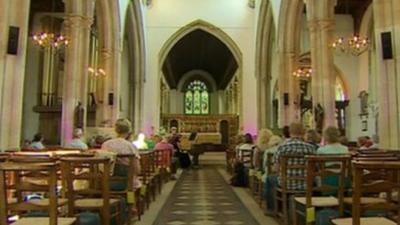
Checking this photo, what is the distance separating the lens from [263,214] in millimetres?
6035

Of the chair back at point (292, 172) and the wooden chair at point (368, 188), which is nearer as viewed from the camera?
the wooden chair at point (368, 188)

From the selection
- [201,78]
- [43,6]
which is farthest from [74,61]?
[201,78]

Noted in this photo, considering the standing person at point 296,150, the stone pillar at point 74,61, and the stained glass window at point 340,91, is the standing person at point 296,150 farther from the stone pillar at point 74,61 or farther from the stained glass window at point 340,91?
the stained glass window at point 340,91

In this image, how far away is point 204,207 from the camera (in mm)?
6617

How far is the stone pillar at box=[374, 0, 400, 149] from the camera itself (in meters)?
6.89

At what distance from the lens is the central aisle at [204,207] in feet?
18.3

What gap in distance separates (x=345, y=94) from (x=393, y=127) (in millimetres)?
12482

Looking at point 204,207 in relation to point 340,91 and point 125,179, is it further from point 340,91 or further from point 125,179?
point 340,91

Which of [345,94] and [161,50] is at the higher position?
[161,50]

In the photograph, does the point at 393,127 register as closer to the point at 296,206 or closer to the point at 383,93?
the point at 383,93

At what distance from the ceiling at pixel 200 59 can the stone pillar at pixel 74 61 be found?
39.0ft

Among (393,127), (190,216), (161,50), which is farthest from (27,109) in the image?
(393,127)

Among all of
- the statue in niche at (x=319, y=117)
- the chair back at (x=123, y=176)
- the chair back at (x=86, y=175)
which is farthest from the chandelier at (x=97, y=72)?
the chair back at (x=86, y=175)

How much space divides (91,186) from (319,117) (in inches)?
279
